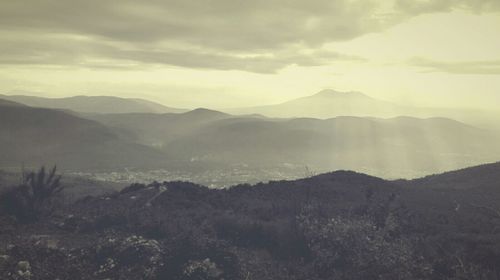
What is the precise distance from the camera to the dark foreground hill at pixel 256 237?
1467 inches

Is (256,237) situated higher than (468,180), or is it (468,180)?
(468,180)

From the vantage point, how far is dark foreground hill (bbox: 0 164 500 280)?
37.2m

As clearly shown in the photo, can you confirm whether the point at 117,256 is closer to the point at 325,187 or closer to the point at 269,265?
the point at 269,265

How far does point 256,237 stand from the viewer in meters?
44.3

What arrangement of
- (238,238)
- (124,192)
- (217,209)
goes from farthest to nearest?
(124,192) < (217,209) < (238,238)

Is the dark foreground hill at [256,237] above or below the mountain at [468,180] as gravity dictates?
below

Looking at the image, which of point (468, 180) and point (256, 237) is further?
point (468, 180)

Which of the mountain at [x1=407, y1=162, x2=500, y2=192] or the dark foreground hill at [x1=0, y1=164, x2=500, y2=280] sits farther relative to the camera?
the mountain at [x1=407, y1=162, x2=500, y2=192]

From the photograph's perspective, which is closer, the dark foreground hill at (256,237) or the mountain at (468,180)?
the dark foreground hill at (256,237)

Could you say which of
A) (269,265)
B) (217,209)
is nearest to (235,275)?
(269,265)

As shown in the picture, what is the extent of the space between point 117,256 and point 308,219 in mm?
20064

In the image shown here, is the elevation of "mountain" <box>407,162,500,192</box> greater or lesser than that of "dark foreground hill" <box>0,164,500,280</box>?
greater

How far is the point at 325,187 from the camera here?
201 feet

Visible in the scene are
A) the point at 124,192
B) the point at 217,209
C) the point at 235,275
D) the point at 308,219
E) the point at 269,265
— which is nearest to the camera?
the point at 235,275
